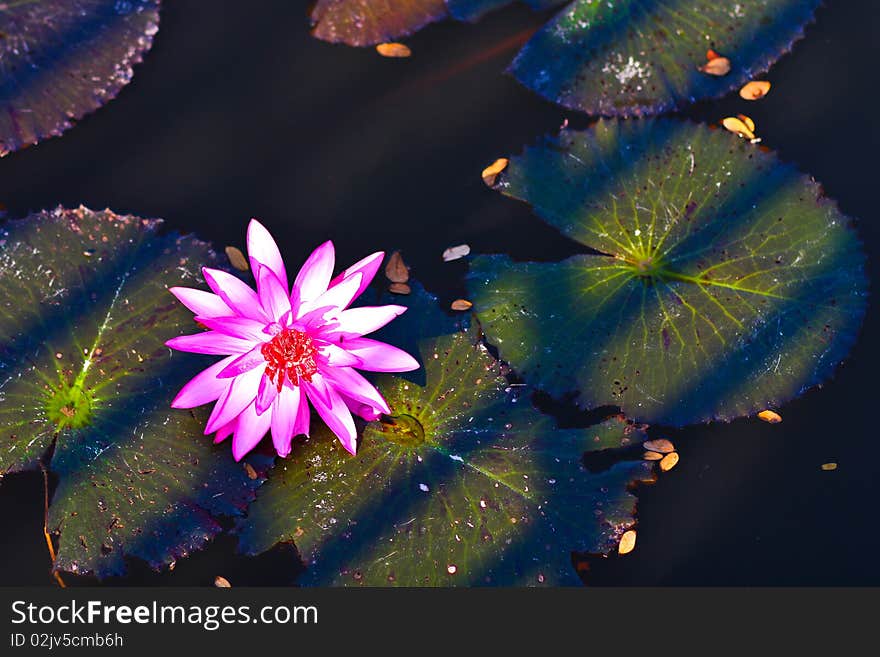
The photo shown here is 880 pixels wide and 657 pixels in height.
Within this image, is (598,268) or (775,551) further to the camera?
(598,268)

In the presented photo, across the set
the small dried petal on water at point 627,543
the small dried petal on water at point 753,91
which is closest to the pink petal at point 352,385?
the small dried petal on water at point 627,543

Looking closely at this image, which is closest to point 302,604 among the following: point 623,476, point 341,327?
point 341,327

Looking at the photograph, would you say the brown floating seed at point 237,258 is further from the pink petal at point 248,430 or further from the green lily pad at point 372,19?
the green lily pad at point 372,19

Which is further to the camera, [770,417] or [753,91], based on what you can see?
[753,91]

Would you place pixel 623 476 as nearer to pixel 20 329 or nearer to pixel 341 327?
pixel 341 327

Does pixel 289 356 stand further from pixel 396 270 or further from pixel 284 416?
pixel 396 270

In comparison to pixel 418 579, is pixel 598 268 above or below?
above

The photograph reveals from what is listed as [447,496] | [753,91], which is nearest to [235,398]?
[447,496]
